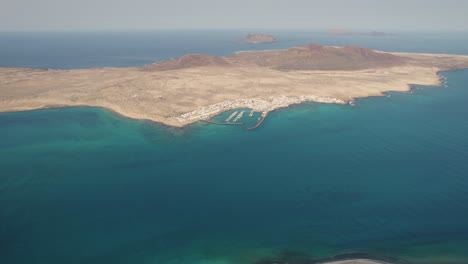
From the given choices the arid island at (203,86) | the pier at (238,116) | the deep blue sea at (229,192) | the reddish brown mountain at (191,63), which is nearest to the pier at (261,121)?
the arid island at (203,86)

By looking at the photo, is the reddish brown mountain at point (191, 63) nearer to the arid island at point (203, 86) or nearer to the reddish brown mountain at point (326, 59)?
the arid island at point (203, 86)

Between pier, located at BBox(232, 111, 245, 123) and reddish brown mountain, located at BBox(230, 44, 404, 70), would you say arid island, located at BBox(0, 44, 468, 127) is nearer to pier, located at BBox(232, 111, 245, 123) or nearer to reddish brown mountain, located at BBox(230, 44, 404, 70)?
reddish brown mountain, located at BBox(230, 44, 404, 70)

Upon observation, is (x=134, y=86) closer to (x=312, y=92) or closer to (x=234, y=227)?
(x=312, y=92)

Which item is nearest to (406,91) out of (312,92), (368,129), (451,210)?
(312,92)

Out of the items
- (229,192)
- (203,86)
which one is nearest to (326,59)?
(203,86)

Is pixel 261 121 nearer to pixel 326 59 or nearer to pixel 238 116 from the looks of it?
pixel 238 116

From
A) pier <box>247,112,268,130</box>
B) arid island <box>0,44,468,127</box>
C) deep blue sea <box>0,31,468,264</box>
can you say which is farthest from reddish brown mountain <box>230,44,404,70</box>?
deep blue sea <box>0,31,468,264</box>
